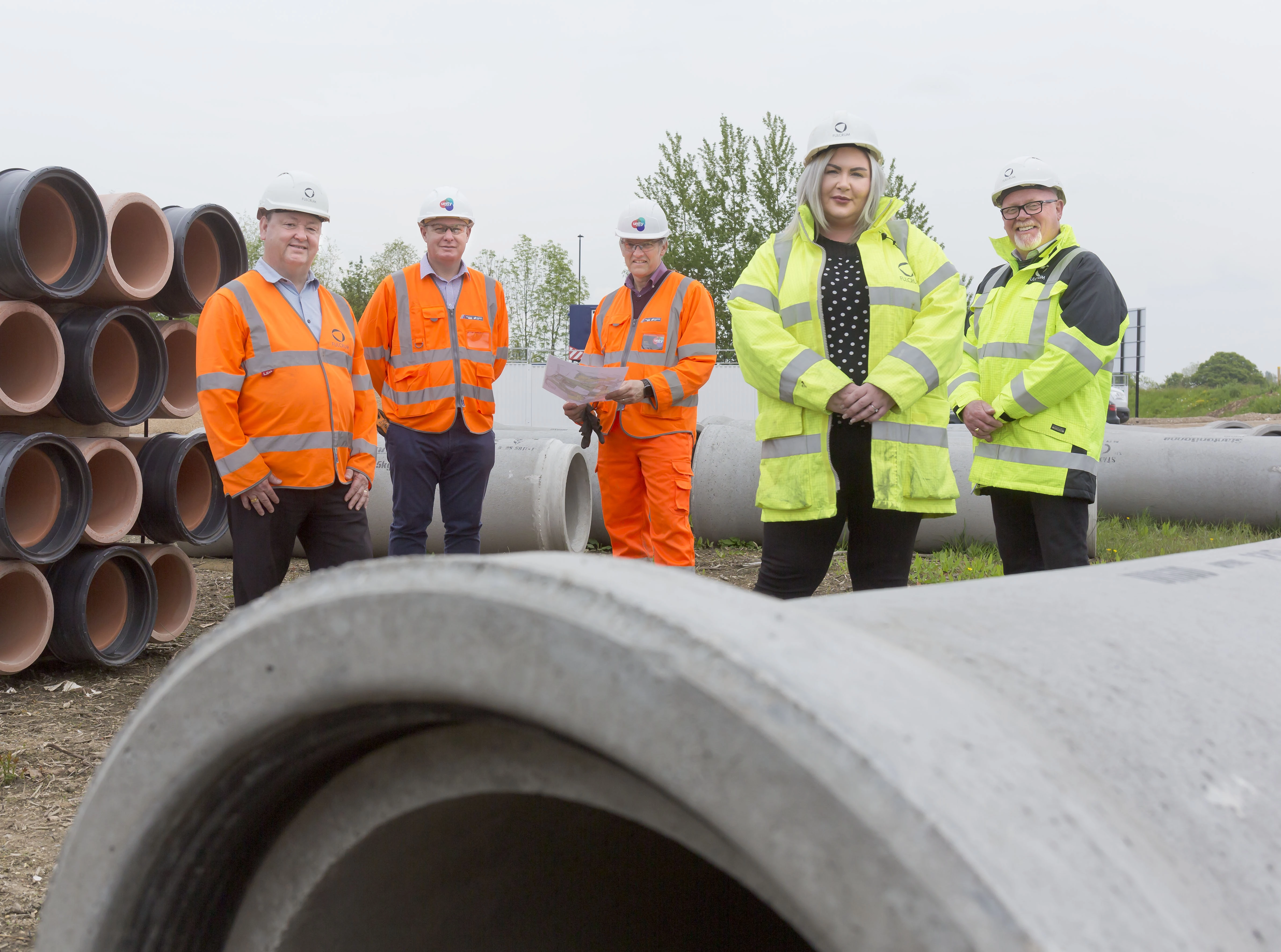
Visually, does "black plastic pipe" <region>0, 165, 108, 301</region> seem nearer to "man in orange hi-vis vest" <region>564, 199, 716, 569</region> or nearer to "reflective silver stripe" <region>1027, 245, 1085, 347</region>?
"man in orange hi-vis vest" <region>564, 199, 716, 569</region>

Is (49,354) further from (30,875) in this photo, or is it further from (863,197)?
(863,197)

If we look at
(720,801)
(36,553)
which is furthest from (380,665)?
(36,553)

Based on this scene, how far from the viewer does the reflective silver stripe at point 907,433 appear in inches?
128

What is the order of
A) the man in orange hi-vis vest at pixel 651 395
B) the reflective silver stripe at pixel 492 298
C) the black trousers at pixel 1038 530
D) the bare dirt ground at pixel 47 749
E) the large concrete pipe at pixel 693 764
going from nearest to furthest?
the large concrete pipe at pixel 693 764 < the bare dirt ground at pixel 47 749 < the black trousers at pixel 1038 530 < the man in orange hi-vis vest at pixel 651 395 < the reflective silver stripe at pixel 492 298

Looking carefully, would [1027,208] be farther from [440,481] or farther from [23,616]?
[23,616]

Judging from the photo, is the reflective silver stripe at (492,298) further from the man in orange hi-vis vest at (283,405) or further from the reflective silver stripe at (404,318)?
the man in orange hi-vis vest at (283,405)

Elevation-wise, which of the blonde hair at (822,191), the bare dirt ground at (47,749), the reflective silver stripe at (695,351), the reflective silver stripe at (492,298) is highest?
the blonde hair at (822,191)

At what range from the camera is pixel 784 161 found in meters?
29.5

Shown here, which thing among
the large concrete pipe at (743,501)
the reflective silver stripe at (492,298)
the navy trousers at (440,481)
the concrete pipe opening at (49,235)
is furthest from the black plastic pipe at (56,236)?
the large concrete pipe at (743,501)

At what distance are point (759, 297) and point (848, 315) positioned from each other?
11.7 inches

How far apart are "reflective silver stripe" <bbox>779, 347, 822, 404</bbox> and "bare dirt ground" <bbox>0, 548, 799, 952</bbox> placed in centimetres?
234

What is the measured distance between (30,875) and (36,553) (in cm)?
212

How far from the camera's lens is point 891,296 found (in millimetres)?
3365

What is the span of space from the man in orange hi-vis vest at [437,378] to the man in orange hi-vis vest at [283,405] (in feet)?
2.64
